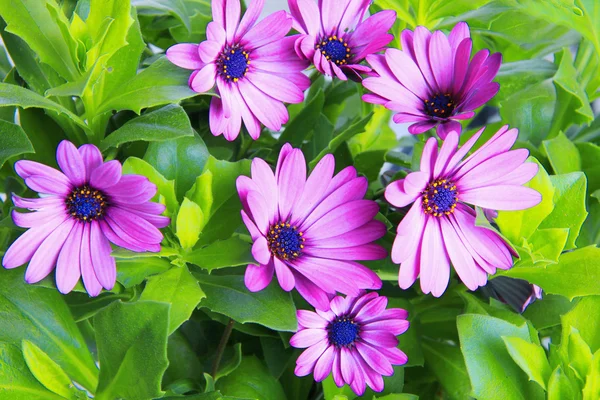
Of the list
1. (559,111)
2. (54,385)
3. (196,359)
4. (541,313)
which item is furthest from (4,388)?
(559,111)

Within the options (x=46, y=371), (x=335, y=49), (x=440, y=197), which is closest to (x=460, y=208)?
(x=440, y=197)

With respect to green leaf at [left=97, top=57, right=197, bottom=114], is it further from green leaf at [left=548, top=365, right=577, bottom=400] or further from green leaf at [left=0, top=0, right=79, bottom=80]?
green leaf at [left=548, top=365, right=577, bottom=400]

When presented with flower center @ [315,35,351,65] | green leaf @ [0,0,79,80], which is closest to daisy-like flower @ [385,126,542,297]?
flower center @ [315,35,351,65]

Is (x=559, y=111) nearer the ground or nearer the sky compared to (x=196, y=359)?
nearer the sky

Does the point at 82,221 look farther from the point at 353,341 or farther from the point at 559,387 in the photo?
the point at 559,387

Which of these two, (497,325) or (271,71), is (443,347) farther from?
(271,71)

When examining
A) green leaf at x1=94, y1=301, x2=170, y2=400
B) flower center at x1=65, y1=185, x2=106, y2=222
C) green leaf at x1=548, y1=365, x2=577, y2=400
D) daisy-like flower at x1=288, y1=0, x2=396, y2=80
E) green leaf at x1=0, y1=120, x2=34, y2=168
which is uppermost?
daisy-like flower at x1=288, y1=0, x2=396, y2=80
